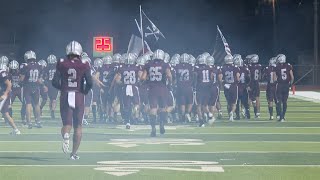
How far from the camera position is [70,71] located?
10.3m

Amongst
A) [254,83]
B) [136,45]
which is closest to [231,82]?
[254,83]

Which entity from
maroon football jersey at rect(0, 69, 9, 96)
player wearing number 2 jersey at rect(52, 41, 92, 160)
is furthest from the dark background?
player wearing number 2 jersey at rect(52, 41, 92, 160)

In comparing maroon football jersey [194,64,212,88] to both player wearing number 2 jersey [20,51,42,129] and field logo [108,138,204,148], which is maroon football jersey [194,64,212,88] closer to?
player wearing number 2 jersey [20,51,42,129]

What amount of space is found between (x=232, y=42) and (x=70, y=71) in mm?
30733

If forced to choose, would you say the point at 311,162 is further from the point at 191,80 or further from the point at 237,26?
the point at 237,26

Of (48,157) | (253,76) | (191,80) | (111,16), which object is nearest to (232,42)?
(111,16)

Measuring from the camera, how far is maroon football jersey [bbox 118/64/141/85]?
15.9 m

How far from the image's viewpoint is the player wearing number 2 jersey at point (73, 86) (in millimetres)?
10234

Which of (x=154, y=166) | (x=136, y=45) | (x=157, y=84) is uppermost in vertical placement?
(x=136, y=45)

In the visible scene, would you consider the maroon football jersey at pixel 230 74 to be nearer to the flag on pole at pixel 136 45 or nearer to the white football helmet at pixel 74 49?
the flag on pole at pixel 136 45

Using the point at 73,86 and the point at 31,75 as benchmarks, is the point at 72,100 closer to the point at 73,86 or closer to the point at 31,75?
the point at 73,86

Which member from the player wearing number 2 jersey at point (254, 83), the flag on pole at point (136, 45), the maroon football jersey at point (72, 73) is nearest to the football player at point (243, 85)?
the player wearing number 2 jersey at point (254, 83)

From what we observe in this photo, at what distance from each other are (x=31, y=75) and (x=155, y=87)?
2852 millimetres

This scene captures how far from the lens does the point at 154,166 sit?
32.2ft
